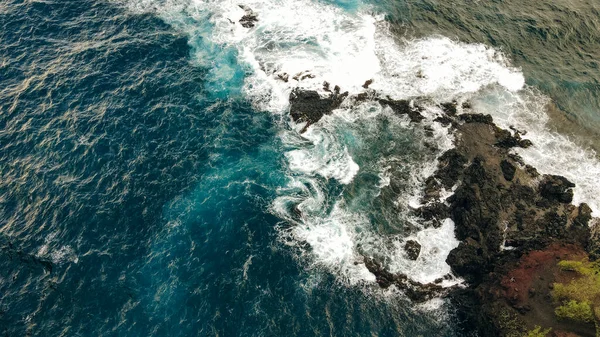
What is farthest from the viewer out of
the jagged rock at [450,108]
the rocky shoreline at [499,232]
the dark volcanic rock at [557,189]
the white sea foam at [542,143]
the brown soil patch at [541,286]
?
the jagged rock at [450,108]

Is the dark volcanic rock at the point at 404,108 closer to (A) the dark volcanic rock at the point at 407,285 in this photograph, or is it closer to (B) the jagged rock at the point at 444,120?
(B) the jagged rock at the point at 444,120

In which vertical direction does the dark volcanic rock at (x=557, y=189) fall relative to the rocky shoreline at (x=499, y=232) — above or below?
above

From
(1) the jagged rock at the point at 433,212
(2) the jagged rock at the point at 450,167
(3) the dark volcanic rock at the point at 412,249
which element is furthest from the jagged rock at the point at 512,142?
(3) the dark volcanic rock at the point at 412,249

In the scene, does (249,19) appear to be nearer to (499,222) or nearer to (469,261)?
(499,222)

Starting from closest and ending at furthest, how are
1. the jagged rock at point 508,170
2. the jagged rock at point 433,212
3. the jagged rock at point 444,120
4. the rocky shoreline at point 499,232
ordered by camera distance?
the rocky shoreline at point 499,232 → the jagged rock at point 433,212 → the jagged rock at point 508,170 → the jagged rock at point 444,120

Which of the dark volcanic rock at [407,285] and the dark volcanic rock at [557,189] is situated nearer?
the dark volcanic rock at [407,285]

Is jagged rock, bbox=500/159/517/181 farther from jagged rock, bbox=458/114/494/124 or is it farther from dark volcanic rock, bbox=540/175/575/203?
jagged rock, bbox=458/114/494/124
